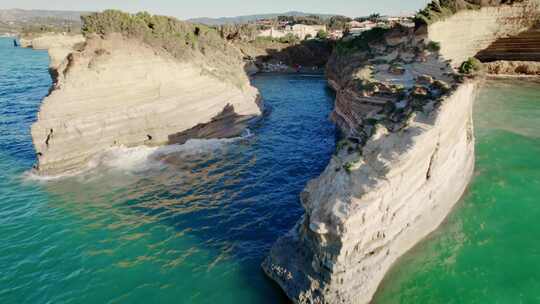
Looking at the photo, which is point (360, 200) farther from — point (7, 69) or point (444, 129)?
point (7, 69)

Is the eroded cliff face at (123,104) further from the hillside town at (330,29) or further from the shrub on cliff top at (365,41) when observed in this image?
the hillside town at (330,29)

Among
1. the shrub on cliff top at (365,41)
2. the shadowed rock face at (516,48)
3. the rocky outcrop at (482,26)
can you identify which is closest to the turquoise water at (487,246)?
the rocky outcrop at (482,26)

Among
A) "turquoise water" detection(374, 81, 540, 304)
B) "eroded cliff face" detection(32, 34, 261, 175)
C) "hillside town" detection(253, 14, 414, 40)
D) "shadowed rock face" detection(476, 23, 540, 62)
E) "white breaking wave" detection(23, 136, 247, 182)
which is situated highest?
"hillside town" detection(253, 14, 414, 40)

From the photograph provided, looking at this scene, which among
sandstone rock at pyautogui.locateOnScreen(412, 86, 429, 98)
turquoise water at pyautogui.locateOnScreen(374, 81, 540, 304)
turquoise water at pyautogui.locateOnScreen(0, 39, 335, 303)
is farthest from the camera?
sandstone rock at pyautogui.locateOnScreen(412, 86, 429, 98)

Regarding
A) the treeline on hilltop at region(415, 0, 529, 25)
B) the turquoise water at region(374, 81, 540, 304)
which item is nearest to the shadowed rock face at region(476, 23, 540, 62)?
the treeline on hilltop at region(415, 0, 529, 25)

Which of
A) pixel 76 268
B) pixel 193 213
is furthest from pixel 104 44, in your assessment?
pixel 76 268

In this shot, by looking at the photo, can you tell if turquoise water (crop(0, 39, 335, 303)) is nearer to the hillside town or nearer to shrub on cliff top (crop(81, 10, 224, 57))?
shrub on cliff top (crop(81, 10, 224, 57))

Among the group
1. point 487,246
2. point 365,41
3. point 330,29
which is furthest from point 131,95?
point 330,29
